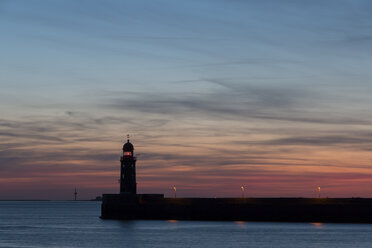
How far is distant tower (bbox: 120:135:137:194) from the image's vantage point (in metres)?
128

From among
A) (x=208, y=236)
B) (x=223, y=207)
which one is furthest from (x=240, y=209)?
(x=208, y=236)

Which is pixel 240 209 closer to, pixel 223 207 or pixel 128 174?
pixel 223 207

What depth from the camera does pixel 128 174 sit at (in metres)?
128

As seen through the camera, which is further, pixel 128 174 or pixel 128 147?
pixel 128 147

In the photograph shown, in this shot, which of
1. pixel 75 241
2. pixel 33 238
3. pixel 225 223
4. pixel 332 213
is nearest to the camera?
pixel 75 241

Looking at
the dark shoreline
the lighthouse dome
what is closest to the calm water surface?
the dark shoreline

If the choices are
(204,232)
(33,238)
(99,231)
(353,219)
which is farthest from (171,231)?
(353,219)

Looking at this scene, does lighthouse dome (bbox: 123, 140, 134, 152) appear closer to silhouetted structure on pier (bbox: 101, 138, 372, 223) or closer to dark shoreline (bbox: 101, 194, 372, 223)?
silhouetted structure on pier (bbox: 101, 138, 372, 223)

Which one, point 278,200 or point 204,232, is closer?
point 204,232

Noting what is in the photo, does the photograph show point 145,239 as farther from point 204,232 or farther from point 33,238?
point 33,238

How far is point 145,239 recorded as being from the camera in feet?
319

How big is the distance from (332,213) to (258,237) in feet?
66.4

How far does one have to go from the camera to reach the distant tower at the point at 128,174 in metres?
128

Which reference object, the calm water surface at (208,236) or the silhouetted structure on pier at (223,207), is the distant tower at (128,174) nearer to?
the silhouetted structure on pier at (223,207)
